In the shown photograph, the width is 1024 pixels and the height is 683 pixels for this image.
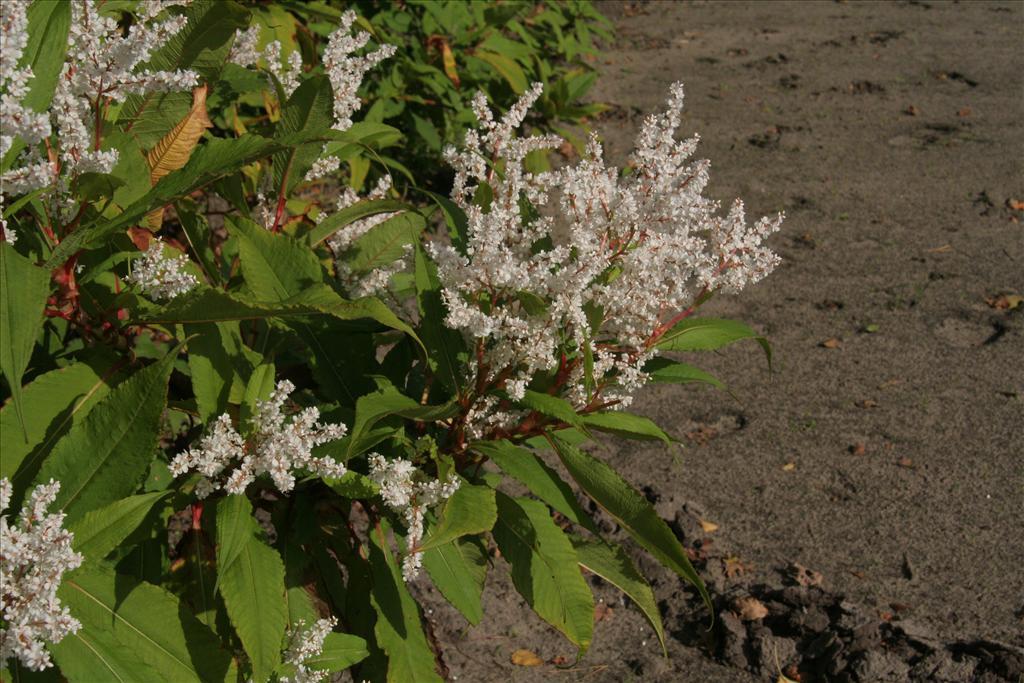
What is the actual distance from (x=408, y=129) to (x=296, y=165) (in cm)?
317

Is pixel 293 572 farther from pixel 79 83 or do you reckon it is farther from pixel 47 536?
pixel 79 83

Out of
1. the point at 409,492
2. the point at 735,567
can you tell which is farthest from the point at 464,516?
the point at 735,567

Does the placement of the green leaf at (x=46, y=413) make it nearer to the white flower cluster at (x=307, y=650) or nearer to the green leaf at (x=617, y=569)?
the white flower cluster at (x=307, y=650)

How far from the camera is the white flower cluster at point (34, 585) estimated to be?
4.41 feet

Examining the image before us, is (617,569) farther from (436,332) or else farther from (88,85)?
(88,85)

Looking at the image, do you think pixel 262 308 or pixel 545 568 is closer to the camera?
pixel 262 308

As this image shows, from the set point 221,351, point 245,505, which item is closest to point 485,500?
point 245,505

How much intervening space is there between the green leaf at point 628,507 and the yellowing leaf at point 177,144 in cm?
97

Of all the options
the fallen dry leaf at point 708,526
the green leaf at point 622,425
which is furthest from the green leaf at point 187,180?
the fallen dry leaf at point 708,526

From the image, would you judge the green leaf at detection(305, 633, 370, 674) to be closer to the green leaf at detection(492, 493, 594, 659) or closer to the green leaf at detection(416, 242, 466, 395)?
the green leaf at detection(492, 493, 594, 659)

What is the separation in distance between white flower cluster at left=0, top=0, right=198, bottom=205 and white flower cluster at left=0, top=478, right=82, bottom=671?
1.82ft

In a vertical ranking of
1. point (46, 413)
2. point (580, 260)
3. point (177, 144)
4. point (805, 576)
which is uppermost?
point (177, 144)

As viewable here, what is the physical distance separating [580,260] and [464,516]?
0.52m

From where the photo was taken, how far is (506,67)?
5.13m
